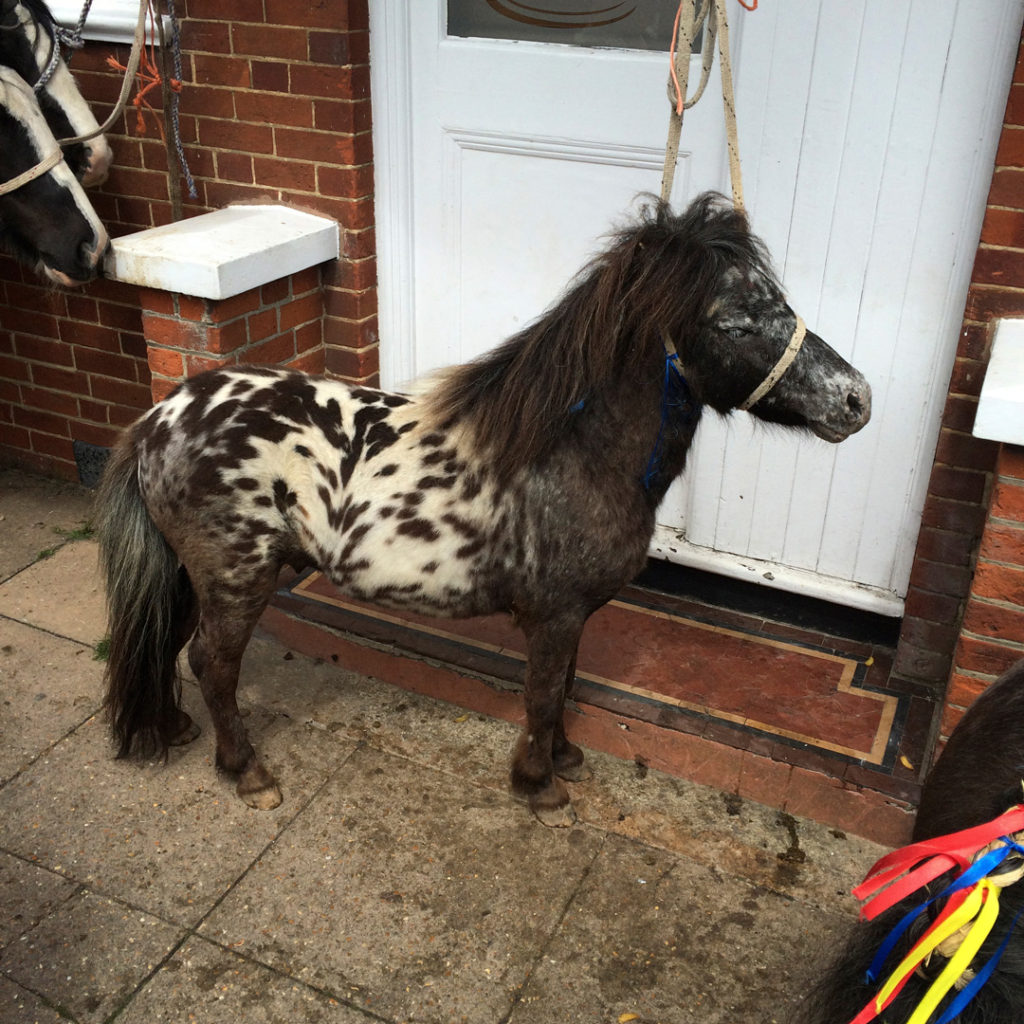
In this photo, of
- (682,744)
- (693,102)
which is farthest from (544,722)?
(693,102)

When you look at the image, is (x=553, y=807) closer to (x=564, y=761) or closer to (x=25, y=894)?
(x=564, y=761)

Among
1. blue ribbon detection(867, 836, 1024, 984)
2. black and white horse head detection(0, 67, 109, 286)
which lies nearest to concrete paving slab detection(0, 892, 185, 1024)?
blue ribbon detection(867, 836, 1024, 984)

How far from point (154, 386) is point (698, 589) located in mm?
2350

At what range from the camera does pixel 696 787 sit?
10.7ft

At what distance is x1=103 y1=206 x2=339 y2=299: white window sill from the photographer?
11.8 ft

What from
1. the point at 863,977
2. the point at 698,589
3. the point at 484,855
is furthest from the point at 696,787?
the point at 863,977

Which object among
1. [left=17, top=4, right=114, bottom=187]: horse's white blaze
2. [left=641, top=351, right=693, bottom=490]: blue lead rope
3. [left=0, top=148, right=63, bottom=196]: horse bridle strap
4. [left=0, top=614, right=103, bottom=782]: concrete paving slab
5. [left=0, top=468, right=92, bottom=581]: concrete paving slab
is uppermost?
[left=17, top=4, right=114, bottom=187]: horse's white blaze

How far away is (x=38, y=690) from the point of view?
3.60m

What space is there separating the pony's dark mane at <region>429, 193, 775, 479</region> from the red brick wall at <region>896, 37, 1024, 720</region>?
2.84ft

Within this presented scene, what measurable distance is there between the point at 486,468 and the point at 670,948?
1.40m

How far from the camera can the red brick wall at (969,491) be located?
2.87m

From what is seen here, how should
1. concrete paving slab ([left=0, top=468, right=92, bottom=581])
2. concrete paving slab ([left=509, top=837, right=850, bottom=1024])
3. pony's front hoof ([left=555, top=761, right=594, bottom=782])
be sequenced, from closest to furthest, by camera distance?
concrete paving slab ([left=509, top=837, right=850, bottom=1024]), pony's front hoof ([left=555, top=761, right=594, bottom=782]), concrete paving slab ([left=0, top=468, right=92, bottom=581])

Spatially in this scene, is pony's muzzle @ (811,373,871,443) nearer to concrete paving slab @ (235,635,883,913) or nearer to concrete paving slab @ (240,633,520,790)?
concrete paving slab @ (235,635,883,913)

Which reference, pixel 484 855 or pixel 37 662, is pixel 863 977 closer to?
pixel 484 855
